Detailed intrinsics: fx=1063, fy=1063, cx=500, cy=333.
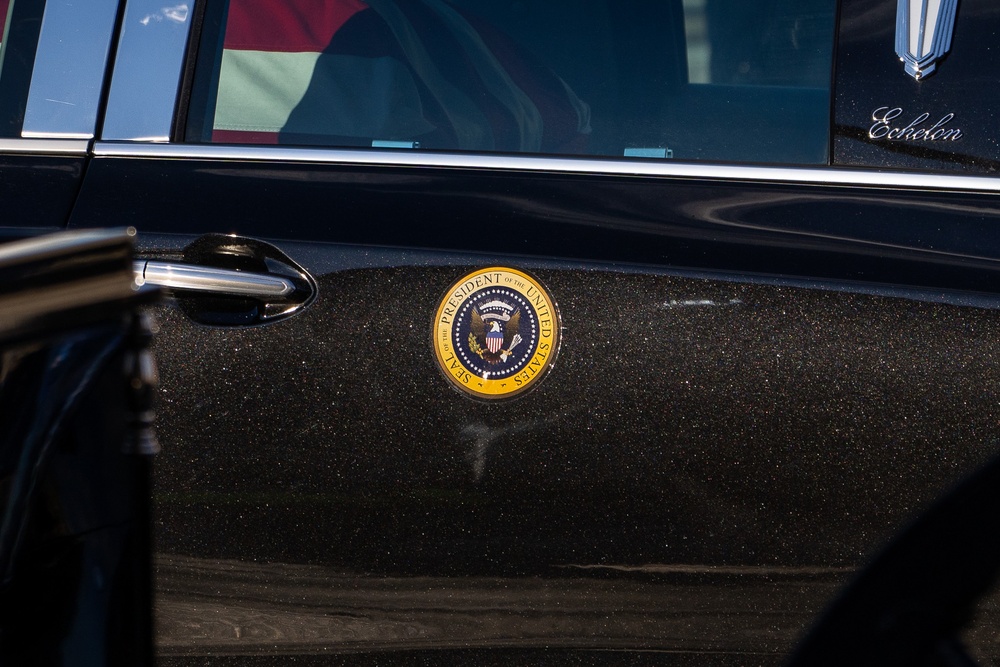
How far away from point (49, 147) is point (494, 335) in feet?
2.53

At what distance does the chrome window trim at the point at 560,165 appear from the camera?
4.78ft

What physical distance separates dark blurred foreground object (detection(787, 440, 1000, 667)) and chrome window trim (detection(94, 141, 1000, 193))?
80cm

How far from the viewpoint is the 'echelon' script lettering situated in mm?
1448

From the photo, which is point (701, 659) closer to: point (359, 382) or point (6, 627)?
point (359, 382)

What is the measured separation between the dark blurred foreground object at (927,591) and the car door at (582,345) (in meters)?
0.65

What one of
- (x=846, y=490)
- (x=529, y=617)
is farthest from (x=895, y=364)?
(x=529, y=617)

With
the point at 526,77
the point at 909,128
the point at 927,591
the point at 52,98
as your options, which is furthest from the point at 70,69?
the point at 927,591

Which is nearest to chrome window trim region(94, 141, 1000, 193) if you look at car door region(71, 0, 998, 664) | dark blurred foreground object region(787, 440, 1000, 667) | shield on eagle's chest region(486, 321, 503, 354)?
car door region(71, 0, 998, 664)

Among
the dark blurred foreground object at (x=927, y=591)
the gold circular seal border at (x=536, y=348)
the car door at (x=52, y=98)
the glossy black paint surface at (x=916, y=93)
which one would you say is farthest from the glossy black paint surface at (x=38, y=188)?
the dark blurred foreground object at (x=927, y=591)

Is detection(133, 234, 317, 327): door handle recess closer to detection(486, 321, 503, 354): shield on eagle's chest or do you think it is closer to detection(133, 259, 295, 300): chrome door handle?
detection(133, 259, 295, 300): chrome door handle

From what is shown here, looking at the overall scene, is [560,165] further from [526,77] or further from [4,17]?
[4,17]

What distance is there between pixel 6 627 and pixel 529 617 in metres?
0.71

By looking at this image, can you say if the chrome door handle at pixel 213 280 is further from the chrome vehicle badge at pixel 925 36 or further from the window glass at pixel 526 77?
the chrome vehicle badge at pixel 925 36

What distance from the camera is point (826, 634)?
759 mm
